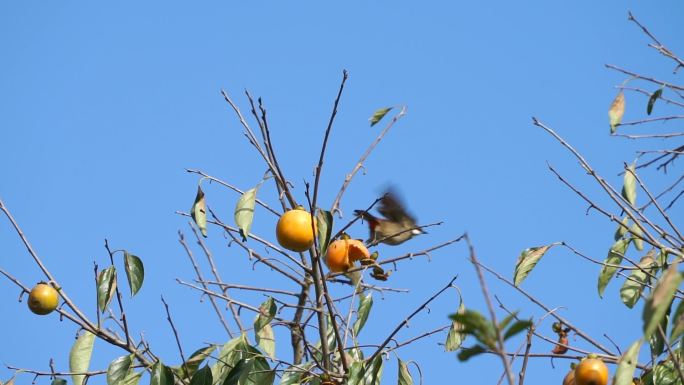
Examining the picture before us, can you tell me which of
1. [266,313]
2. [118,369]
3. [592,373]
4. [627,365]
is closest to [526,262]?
[592,373]

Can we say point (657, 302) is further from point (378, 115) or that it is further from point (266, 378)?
point (378, 115)

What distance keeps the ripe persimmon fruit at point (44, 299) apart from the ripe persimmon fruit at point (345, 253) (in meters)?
0.92

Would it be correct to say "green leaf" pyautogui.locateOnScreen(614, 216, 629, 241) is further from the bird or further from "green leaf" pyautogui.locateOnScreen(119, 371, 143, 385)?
"green leaf" pyautogui.locateOnScreen(119, 371, 143, 385)

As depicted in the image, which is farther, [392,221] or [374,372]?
[392,221]

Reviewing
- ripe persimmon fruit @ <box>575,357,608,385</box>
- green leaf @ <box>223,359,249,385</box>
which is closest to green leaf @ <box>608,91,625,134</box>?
ripe persimmon fruit @ <box>575,357,608,385</box>

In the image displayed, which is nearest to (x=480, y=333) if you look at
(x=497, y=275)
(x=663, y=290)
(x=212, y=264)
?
(x=663, y=290)

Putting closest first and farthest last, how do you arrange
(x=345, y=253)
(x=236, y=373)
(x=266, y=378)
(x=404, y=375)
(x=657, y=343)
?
(x=657, y=343), (x=236, y=373), (x=266, y=378), (x=404, y=375), (x=345, y=253)

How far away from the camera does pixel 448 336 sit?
3.01 m

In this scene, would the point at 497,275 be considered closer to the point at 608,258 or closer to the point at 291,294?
the point at 608,258

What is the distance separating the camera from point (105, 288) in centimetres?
289

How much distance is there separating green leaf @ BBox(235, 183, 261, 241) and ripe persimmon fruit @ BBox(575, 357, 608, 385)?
1046mm

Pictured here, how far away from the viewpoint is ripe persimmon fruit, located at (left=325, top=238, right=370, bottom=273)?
10.4 ft

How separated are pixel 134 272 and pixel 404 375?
3.09 ft

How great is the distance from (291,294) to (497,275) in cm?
86
